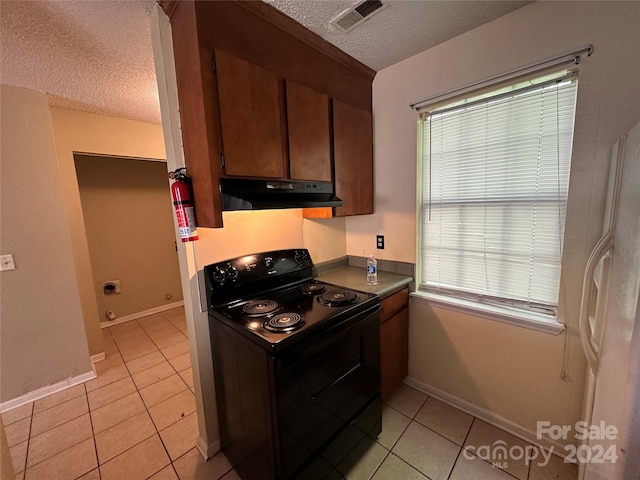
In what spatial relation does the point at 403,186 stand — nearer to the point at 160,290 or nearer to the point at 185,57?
the point at 185,57

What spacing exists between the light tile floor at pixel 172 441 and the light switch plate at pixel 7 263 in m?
1.11

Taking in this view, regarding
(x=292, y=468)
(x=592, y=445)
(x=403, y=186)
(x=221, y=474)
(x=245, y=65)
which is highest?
(x=245, y=65)

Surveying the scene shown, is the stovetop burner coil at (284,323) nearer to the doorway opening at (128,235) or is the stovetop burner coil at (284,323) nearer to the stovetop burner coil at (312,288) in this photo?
the stovetop burner coil at (312,288)

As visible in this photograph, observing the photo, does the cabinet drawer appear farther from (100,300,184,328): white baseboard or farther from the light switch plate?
(100,300,184,328): white baseboard

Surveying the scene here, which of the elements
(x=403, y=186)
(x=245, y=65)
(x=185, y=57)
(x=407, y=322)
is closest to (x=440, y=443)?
(x=407, y=322)

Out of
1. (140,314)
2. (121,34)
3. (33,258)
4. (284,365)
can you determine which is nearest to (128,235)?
(140,314)

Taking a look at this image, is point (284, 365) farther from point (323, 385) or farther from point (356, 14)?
point (356, 14)

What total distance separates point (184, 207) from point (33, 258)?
1.83 meters

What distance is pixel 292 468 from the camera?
118 centimetres

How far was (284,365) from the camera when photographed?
1.10 meters

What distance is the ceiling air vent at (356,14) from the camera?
1.34m

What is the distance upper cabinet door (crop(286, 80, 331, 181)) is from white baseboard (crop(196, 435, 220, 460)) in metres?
1.68

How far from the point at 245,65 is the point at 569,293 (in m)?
2.05

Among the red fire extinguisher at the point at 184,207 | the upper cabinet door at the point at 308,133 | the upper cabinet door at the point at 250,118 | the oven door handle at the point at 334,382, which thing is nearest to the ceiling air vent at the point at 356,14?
the upper cabinet door at the point at 308,133
